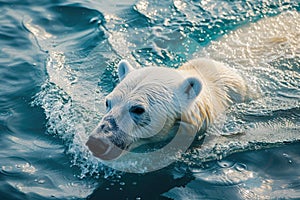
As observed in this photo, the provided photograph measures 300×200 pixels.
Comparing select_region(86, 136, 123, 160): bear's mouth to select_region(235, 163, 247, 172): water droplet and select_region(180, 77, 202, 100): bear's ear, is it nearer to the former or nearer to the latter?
select_region(180, 77, 202, 100): bear's ear

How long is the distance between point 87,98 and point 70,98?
28cm

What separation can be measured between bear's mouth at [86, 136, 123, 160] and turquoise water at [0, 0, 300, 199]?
671mm

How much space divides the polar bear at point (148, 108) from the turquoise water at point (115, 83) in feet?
1.84

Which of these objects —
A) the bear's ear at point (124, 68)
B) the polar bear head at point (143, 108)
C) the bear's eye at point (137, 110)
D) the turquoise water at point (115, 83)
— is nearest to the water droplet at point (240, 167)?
the turquoise water at point (115, 83)

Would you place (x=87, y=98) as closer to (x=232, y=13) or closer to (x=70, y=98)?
(x=70, y=98)

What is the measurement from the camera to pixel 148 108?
553cm

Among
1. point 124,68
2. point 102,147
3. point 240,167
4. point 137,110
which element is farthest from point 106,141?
point 240,167

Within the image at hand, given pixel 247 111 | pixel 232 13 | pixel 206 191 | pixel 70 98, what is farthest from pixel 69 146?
pixel 232 13

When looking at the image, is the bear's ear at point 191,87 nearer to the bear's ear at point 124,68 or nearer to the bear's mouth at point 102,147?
the bear's ear at point 124,68

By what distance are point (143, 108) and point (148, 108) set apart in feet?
0.26

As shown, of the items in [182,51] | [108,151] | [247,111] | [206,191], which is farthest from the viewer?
[182,51]

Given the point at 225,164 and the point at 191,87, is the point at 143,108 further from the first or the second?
the point at 225,164

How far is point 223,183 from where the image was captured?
5.79 metres

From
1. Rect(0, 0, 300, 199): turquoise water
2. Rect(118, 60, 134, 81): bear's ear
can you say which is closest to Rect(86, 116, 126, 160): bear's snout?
Rect(0, 0, 300, 199): turquoise water
